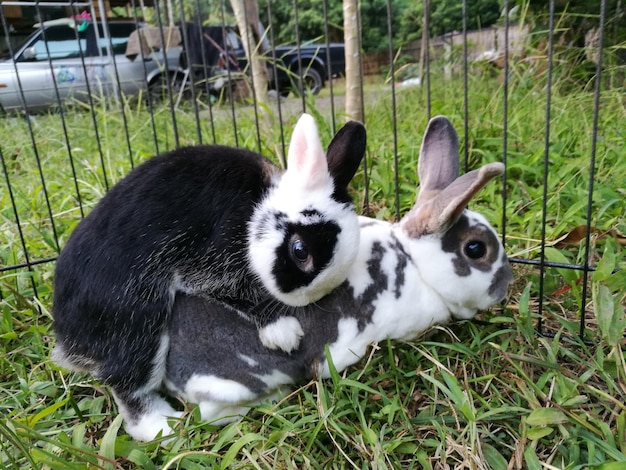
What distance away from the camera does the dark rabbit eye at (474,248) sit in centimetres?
134

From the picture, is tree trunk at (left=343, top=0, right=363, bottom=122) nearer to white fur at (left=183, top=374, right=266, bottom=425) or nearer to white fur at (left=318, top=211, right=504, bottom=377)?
white fur at (left=318, top=211, right=504, bottom=377)

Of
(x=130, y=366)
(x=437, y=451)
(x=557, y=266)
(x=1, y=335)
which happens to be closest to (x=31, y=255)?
(x=1, y=335)

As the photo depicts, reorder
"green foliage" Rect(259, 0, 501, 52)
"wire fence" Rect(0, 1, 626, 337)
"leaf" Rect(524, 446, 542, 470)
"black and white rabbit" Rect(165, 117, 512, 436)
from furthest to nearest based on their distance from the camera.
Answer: "green foliage" Rect(259, 0, 501, 52)
"wire fence" Rect(0, 1, 626, 337)
"black and white rabbit" Rect(165, 117, 512, 436)
"leaf" Rect(524, 446, 542, 470)

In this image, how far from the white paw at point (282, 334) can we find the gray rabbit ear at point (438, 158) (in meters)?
0.51

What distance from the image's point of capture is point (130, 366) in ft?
4.12

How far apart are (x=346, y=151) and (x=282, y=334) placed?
49cm

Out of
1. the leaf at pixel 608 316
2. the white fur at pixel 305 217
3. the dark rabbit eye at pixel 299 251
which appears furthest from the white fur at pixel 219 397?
the leaf at pixel 608 316

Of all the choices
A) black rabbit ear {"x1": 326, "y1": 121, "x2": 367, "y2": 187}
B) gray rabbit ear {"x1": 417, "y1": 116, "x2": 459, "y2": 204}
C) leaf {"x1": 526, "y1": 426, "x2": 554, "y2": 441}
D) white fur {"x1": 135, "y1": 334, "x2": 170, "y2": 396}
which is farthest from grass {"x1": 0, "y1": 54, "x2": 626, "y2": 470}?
black rabbit ear {"x1": 326, "y1": 121, "x2": 367, "y2": 187}

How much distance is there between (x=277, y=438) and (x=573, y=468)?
643 millimetres

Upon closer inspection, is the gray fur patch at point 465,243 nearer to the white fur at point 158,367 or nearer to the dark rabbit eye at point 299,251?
the dark rabbit eye at point 299,251

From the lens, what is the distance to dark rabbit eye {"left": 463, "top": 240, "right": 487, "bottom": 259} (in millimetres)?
1336

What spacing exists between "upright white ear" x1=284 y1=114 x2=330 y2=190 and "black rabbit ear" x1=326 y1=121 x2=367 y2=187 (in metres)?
0.05

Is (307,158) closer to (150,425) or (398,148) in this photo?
(150,425)

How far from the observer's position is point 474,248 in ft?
4.38
